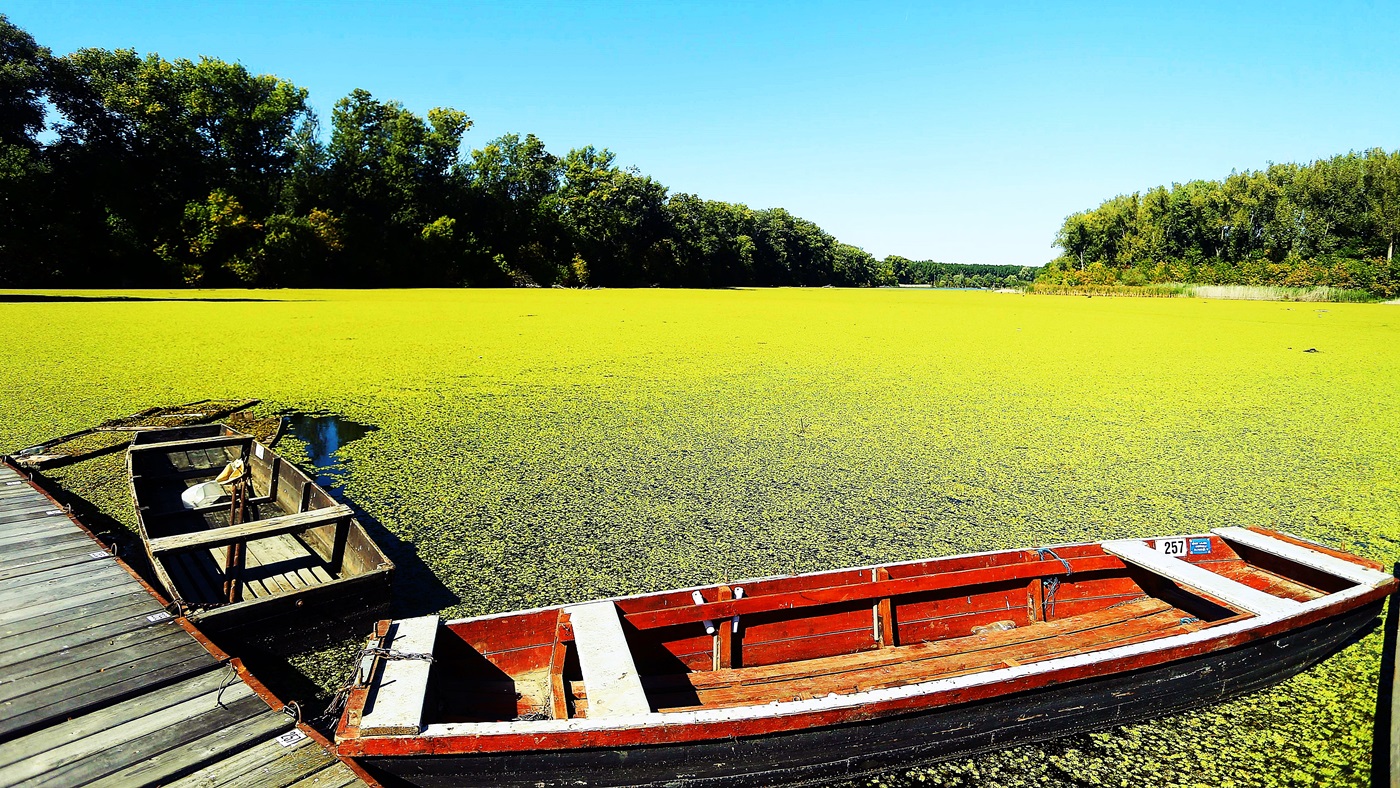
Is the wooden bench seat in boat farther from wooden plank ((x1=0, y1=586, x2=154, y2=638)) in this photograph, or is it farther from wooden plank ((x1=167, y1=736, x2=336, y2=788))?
wooden plank ((x1=0, y1=586, x2=154, y2=638))

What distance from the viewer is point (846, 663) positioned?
240cm

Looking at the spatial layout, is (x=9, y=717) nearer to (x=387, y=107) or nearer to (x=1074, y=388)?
(x=1074, y=388)

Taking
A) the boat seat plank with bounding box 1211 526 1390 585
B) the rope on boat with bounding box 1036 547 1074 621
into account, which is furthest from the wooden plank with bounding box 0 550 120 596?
the boat seat plank with bounding box 1211 526 1390 585

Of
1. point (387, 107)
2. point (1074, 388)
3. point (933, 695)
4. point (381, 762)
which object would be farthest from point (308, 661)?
point (387, 107)

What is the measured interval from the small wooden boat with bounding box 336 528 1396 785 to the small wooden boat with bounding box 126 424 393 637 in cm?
50

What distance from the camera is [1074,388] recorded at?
7477 millimetres

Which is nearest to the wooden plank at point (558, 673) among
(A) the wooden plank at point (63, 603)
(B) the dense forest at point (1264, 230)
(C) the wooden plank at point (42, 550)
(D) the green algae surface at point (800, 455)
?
(D) the green algae surface at point (800, 455)

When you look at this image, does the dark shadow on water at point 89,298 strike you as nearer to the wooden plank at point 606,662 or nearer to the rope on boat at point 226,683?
the rope on boat at point 226,683

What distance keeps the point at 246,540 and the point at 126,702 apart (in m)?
0.82

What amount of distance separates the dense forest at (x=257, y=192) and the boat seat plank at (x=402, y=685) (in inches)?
839

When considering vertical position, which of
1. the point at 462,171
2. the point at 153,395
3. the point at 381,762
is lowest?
the point at 381,762

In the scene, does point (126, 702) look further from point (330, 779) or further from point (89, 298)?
point (89, 298)

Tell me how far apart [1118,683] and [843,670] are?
80 centimetres

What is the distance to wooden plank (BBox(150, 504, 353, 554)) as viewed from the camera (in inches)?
95.8
